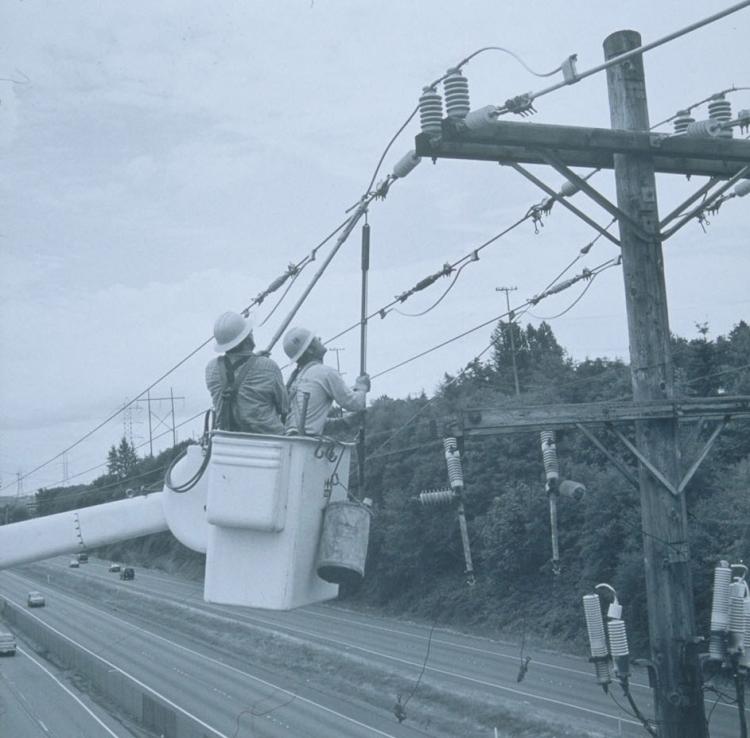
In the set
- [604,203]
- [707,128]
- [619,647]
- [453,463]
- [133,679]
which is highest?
[707,128]

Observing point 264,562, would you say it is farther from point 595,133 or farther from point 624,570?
point 624,570

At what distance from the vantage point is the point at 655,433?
842 cm

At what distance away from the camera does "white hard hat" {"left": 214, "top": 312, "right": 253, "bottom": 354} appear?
699 cm

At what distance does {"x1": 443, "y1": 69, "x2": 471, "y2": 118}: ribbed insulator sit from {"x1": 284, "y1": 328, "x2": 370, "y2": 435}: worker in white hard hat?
7.75 ft

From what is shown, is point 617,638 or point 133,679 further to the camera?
point 133,679

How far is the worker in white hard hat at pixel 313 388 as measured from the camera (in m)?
7.41

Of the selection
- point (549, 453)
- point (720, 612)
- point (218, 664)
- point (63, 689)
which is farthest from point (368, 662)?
point (720, 612)

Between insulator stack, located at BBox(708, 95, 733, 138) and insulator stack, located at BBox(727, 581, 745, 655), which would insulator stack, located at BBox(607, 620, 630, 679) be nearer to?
insulator stack, located at BBox(727, 581, 745, 655)

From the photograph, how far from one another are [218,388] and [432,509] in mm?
32019

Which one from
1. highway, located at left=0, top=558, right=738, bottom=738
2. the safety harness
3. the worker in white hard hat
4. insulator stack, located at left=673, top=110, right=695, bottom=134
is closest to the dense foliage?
highway, located at left=0, top=558, right=738, bottom=738

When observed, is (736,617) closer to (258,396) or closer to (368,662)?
(258,396)

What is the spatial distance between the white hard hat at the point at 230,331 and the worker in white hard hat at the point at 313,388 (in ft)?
2.09

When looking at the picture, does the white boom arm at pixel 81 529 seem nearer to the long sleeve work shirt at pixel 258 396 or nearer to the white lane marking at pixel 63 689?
the long sleeve work shirt at pixel 258 396

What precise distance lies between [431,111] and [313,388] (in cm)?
266
